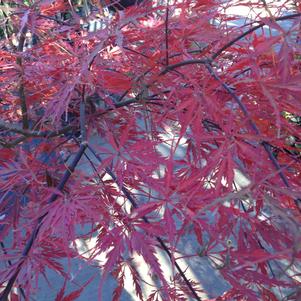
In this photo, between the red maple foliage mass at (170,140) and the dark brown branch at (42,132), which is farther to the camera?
the dark brown branch at (42,132)

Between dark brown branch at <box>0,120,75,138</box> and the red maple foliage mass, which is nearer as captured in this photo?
the red maple foliage mass

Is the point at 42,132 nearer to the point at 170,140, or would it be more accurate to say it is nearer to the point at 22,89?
the point at 22,89

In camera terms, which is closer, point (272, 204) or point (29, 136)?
point (272, 204)

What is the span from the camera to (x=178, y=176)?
2.56 feet

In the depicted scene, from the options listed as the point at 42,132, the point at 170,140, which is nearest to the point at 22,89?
the point at 42,132

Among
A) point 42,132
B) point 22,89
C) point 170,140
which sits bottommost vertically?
Answer: point 170,140

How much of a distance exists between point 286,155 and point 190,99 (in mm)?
340

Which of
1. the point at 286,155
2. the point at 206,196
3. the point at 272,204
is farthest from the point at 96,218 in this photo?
the point at 286,155

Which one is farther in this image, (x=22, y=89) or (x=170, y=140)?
(x=22, y=89)

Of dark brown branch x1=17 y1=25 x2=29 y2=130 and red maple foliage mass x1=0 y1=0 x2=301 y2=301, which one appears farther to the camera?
dark brown branch x1=17 y1=25 x2=29 y2=130

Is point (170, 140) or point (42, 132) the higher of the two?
point (42, 132)

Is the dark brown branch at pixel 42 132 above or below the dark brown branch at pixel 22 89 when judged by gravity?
below

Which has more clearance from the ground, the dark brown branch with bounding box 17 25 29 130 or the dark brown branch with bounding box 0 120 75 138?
the dark brown branch with bounding box 17 25 29 130

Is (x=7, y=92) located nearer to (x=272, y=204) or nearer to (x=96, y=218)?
(x=96, y=218)
